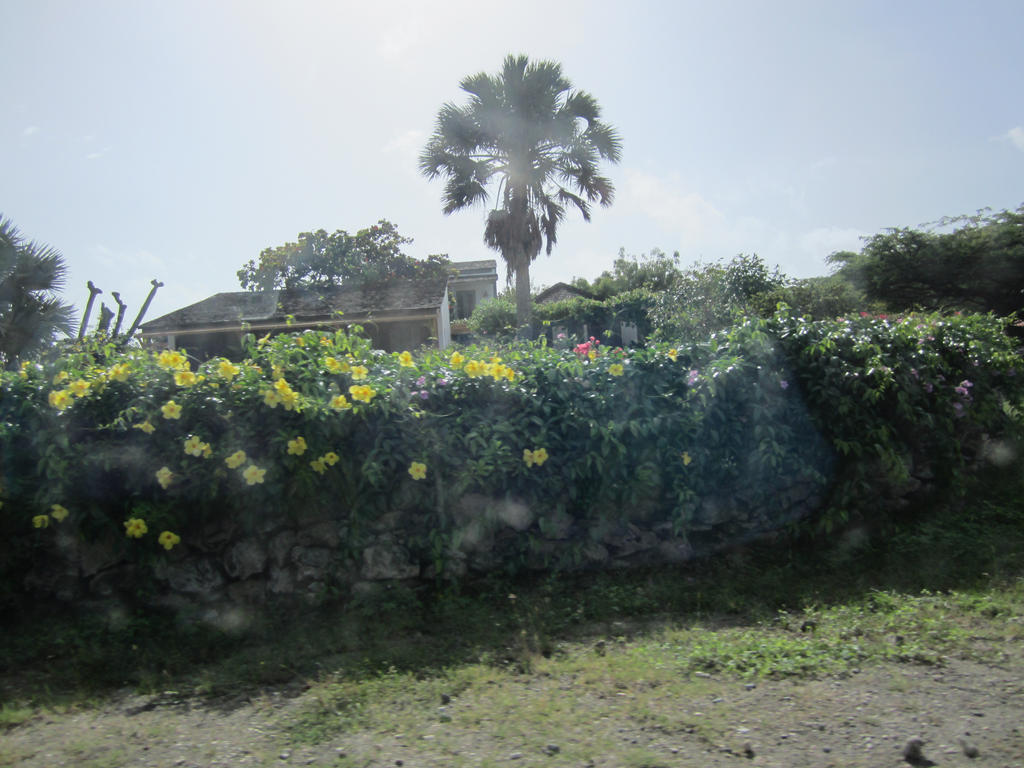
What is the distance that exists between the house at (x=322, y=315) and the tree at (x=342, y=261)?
922 cm

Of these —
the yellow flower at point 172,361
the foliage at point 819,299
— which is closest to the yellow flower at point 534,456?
the yellow flower at point 172,361

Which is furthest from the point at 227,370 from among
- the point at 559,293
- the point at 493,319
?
the point at 559,293

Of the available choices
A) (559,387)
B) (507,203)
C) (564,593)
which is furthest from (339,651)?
(507,203)

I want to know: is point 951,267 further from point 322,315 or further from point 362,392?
point 362,392

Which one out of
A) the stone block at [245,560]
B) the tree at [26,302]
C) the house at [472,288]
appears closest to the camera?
the stone block at [245,560]

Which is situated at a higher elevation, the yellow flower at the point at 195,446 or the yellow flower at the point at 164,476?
the yellow flower at the point at 195,446

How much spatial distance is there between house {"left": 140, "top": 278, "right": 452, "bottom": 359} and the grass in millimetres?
15153

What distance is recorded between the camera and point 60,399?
4410 millimetres

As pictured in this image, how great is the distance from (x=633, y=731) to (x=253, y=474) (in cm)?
252

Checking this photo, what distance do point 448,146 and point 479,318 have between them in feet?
26.5

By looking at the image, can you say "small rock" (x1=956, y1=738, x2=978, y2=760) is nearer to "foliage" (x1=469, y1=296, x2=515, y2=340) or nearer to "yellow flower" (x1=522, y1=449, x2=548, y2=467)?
"yellow flower" (x1=522, y1=449, x2=548, y2=467)

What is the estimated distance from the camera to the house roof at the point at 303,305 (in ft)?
66.1

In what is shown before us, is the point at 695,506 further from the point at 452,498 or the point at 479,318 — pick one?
the point at 479,318

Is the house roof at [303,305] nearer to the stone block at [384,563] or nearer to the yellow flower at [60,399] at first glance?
the yellow flower at [60,399]
